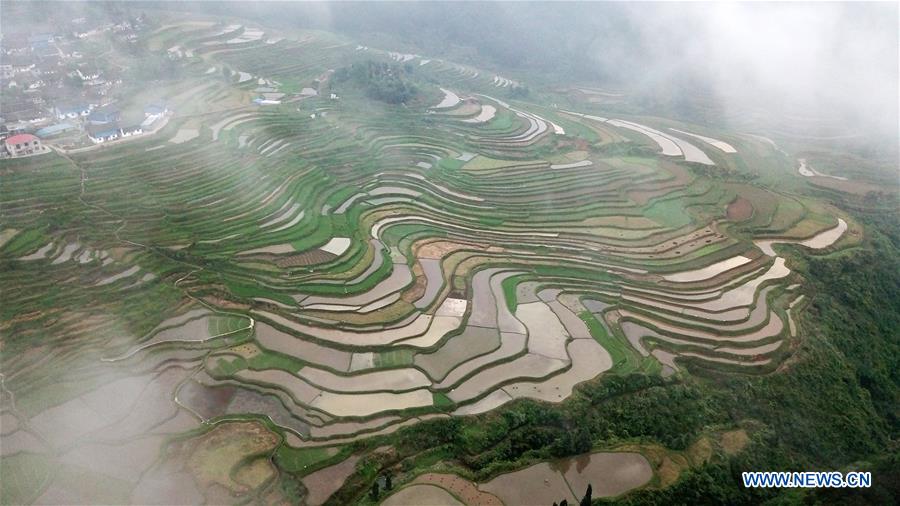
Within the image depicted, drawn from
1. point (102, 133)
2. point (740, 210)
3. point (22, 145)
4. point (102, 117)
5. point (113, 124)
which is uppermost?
point (740, 210)

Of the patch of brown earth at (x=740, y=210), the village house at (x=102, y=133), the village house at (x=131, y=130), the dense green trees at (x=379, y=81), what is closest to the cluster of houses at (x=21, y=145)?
the village house at (x=102, y=133)

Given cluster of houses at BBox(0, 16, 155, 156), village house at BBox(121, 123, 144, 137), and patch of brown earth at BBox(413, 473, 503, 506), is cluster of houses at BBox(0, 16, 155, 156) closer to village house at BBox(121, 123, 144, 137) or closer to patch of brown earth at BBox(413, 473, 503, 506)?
village house at BBox(121, 123, 144, 137)

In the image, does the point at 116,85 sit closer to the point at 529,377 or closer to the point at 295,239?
the point at 295,239

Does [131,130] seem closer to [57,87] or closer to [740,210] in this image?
[57,87]

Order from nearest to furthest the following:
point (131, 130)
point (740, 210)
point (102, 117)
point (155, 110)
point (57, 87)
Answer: point (740, 210)
point (131, 130)
point (102, 117)
point (155, 110)
point (57, 87)

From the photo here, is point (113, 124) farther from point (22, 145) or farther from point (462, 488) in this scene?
point (462, 488)

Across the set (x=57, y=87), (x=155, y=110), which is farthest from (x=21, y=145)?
(x=57, y=87)

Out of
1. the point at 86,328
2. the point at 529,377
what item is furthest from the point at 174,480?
the point at 529,377

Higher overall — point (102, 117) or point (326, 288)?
point (102, 117)

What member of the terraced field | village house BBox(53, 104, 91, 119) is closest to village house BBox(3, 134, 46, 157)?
the terraced field

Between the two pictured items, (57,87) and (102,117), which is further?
(57,87)

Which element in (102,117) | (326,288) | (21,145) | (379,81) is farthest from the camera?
(379,81)

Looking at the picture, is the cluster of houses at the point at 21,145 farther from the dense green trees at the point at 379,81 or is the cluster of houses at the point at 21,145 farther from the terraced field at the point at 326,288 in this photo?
the dense green trees at the point at 379,81
